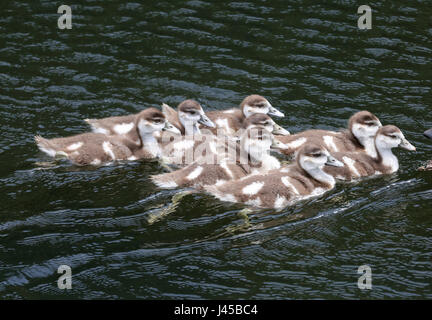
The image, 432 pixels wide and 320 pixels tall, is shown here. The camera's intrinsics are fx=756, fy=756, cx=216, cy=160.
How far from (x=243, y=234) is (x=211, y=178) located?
1.08 meters

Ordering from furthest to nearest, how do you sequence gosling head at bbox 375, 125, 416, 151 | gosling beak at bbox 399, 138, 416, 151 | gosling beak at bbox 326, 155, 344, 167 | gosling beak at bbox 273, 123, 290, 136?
gosling beak at bbox 273, 123, 290, 136
gosling beak at bbox 399, 138, 416, 151
gosling head at bbox 375, 125, 416, 151
gosling beak at bbox 326, 155, 344, 167

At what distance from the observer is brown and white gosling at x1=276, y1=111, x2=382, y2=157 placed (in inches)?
366

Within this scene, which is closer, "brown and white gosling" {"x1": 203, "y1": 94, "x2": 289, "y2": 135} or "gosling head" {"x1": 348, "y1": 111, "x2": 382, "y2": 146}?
"gosling head" {"x1": 348, "y1": 111, "x2": 382, "y2": 146}

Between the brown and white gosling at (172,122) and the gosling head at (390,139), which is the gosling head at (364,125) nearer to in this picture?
the gosling head at (390,139)

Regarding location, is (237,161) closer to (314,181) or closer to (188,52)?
(314,181)

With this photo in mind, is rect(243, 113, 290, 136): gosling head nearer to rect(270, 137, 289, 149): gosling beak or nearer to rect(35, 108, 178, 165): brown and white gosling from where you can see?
rect(270, 137, 289, 149): gosling beak

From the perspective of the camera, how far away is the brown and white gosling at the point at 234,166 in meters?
8.45

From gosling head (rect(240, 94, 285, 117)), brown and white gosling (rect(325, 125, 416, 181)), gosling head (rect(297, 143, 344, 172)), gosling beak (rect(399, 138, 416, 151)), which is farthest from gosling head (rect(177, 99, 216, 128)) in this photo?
gosling beak (rect(399, 138, 416, 151))

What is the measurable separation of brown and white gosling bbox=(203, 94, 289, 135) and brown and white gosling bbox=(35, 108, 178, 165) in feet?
2.21

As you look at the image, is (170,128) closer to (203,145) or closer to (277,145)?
(203,145)

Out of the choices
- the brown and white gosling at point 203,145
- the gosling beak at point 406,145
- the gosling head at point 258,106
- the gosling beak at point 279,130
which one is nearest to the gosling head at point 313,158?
the brown and white gosling at point 203,145

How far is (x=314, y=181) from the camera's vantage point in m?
8.52
